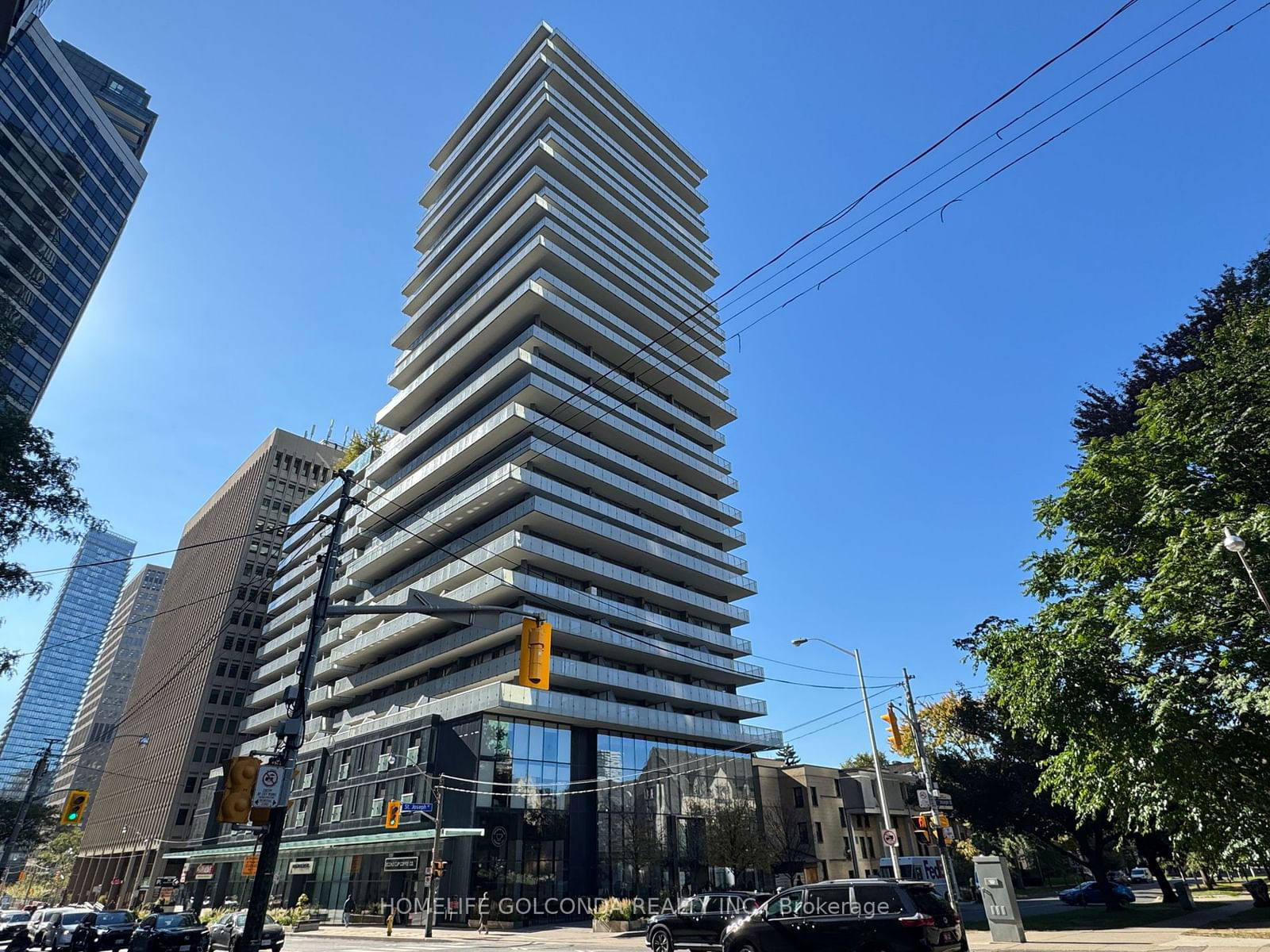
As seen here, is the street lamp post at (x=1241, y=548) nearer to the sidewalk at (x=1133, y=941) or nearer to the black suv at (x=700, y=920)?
the sidewalk at (x=1133, y=941)

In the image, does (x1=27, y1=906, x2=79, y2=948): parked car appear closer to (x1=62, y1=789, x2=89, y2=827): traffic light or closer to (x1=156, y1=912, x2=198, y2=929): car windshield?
(x1=62, y1=789, x2=89, y2=827): traffic light

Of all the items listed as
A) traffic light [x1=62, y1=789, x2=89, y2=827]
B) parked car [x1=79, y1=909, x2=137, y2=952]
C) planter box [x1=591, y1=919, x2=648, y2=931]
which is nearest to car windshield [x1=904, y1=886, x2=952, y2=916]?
planter box [x1=591, y1=919, x2=648, y2=931]

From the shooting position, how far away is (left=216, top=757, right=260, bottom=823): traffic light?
970 centimetres

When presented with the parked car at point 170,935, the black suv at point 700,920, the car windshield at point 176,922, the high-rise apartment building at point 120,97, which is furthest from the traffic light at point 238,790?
the high-rise apartment building at point 120,97

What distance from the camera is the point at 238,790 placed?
9.85m

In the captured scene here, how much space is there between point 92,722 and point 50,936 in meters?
155

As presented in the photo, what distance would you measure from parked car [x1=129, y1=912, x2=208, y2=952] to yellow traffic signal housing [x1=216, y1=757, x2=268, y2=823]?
1630cm

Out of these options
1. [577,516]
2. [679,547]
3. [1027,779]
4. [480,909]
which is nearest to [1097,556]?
[1027,779]

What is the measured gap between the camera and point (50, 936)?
1115 inches

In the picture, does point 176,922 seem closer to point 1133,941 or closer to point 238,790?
point 238,790

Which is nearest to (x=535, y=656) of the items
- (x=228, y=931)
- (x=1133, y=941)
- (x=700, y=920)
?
(x=700, y=920)

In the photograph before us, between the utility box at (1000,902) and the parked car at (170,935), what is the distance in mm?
23925

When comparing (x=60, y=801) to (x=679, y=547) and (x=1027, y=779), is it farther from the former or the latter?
(x=1027, y=779)

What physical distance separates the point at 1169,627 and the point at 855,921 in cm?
1086
